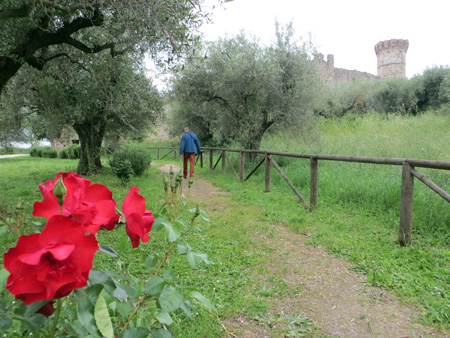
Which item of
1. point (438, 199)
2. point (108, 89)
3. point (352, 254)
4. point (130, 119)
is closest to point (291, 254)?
point (352, 254)

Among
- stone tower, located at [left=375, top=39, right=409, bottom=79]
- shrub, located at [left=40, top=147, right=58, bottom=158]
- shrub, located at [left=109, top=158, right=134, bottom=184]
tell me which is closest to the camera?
shrub, located at [left=109, top=158, right=134, bottom=184]

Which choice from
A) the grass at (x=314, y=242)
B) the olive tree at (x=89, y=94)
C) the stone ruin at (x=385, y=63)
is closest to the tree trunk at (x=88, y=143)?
the olive tree at (x=89, y=94)

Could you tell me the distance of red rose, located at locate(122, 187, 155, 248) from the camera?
0.63 m

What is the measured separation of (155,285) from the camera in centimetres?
78

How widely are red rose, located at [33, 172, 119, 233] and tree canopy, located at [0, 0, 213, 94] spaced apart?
135 inches

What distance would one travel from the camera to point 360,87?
18500 millimetres

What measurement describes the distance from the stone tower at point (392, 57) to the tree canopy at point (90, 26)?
27746 millimetres

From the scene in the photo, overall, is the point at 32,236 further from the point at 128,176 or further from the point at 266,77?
the point at 266,77

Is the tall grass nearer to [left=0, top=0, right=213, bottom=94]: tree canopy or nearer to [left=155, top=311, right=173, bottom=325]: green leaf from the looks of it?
[left=155, top=311, right=173, bottom=325]: green leaf

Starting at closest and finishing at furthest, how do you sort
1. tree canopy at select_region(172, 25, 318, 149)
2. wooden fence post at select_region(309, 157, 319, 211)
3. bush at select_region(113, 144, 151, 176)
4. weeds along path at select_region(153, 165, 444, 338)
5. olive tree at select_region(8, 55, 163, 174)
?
1. weeds along path at select_region(153, 165, 444, 338)
2. wooden fence post at select_region(309, 157, 319, 211)
3. olive tree at select_region(8, 55, 163, 174)
4. tree canopy at select_region(172, 25, 318, 149)
5. bush at select_region(113, 144, 151, 176)

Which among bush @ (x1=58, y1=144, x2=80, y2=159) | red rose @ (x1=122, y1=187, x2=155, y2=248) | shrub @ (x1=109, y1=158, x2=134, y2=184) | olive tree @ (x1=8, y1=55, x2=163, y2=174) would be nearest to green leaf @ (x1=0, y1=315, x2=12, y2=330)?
red rose @ (x1=122, y1=187, x2=155, y2=248)

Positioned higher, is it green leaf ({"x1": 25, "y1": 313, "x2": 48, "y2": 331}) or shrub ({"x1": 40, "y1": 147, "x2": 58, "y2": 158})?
green leaf ({"x1": 25, "y1": 313, "x2": 48, "y2": 331})

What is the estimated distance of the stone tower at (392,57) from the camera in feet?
86.9

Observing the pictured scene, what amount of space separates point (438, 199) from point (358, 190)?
1.39 metres
